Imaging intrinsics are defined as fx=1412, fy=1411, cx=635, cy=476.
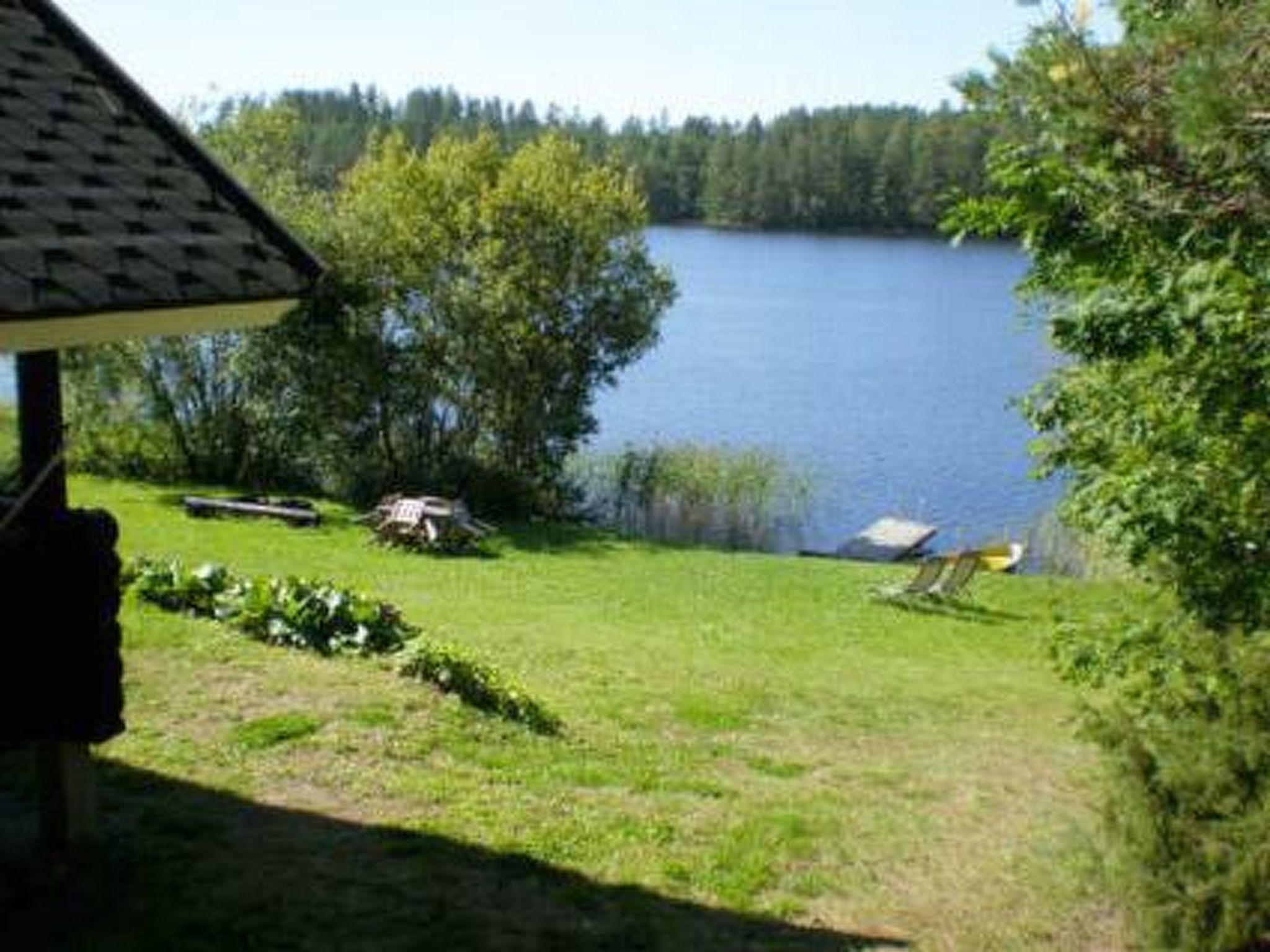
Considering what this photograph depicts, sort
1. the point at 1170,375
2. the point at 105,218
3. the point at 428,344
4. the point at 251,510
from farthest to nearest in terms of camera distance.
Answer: the point at 428,344 < the point at 251,510 < the point at 1170,375 < the point at 105,218

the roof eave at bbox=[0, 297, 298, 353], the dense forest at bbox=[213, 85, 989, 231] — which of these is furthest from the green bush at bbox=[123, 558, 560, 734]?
the dense forest at bbox=[213, 85, 989, 231]

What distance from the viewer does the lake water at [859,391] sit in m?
32.9

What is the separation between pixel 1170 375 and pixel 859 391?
38.6m

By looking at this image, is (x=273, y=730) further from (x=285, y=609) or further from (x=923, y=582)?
(x=923, y=582)

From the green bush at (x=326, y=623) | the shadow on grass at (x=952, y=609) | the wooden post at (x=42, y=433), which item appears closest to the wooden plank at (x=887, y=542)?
the shadow on grass at (x=952, y=609)

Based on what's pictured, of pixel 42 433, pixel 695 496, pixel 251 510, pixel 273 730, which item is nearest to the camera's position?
pixel 42 433

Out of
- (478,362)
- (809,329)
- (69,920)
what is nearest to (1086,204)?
(69,920)

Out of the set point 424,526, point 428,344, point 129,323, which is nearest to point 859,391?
point 428,344

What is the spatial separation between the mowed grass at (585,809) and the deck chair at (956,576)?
6.54 meters

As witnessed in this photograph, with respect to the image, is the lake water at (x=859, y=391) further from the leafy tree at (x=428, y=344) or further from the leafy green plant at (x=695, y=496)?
the leafy tree at (x=428, y=344)

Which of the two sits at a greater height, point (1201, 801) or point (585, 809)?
point (1201, 801)

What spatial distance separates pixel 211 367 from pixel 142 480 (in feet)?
8.56

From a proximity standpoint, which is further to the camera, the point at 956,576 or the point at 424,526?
the point at 424,526

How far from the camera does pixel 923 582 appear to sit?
20.2m
